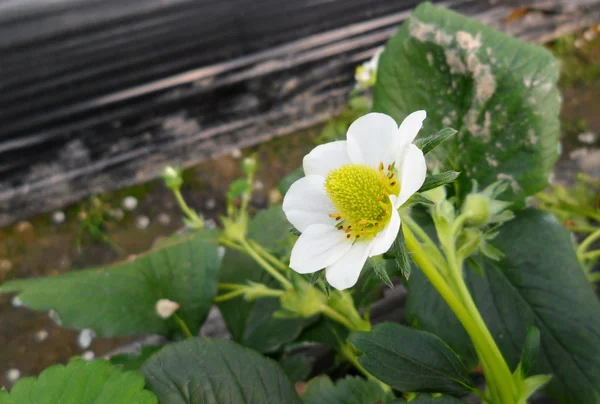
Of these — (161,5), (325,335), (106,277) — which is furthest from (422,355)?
(161,5)

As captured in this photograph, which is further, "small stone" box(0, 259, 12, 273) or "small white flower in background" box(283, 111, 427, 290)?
"small stone" box(0, 259, 12, 273)

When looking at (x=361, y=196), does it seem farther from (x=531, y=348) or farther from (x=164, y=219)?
(x=164, y=219)

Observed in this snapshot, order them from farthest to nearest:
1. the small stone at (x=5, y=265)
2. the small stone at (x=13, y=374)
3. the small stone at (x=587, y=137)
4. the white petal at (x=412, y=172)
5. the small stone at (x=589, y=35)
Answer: the small stone at (x=589, y=35), the small stone at (x=587, y=137), the small stone at (x=5, y=265), the small stone at (x=13, y=374), the white petal at (x=412, y=172)

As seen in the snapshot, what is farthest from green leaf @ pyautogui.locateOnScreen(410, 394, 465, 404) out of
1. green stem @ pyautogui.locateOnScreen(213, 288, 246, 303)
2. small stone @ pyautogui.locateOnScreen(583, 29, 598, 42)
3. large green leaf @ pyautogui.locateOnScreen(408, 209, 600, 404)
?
small stone @ pyautogui.locateOnScreen(583, 29, 598, 42)

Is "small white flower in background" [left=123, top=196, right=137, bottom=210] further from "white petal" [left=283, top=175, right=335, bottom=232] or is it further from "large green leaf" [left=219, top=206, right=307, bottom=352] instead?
"white petal" [left=283, top=175, right=335, bottom=232]

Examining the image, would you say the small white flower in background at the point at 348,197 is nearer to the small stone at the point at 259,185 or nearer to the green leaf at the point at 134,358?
the green leaf at the point at 134,358

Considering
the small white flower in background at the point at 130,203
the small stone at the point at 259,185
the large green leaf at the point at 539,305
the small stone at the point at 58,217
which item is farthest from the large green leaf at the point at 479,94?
the small stone at the point at 58,217
